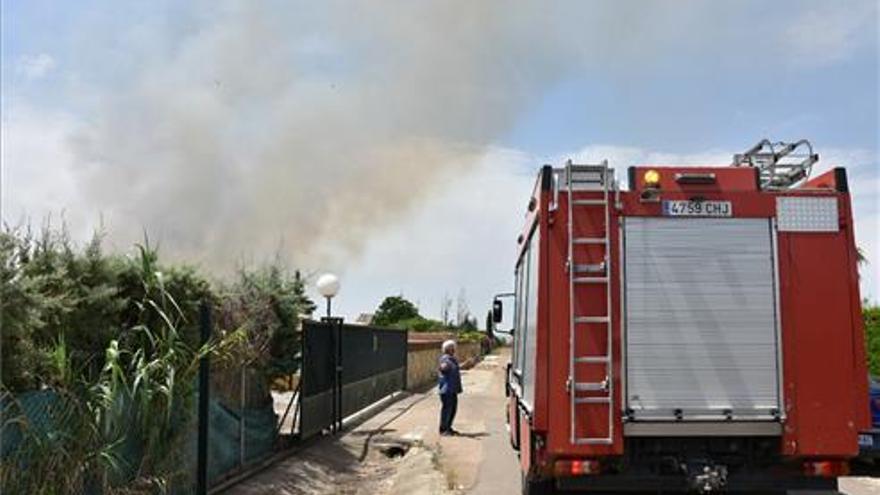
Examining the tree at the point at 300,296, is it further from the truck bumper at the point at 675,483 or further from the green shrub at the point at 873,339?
the green shrub at the point at 873,339

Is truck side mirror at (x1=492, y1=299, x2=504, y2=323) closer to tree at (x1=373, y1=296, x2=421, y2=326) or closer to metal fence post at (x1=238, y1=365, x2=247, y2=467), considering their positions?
metal fence post at (x1=238, y1=365, x2=247, y2=467)

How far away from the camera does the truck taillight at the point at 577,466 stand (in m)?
6.96

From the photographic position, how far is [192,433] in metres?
8.36

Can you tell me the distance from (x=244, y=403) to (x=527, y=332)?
4197 mm

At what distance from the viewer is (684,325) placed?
705 cm

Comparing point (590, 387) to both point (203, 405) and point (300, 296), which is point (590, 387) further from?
point (300, 296)

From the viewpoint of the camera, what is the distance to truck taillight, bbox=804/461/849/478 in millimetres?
7039

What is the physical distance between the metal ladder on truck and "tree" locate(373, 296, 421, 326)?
206 ft

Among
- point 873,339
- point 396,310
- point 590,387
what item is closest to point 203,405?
point 590,387

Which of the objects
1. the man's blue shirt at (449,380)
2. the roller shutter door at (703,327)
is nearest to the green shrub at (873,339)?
the man's blue shirt at (449,380)

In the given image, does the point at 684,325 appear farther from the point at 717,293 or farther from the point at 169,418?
the point at 169,418

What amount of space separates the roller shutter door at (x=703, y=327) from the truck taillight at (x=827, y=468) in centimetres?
55

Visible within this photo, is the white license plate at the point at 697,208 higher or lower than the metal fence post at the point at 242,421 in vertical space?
A: higher

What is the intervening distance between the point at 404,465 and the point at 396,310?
6251 cm
